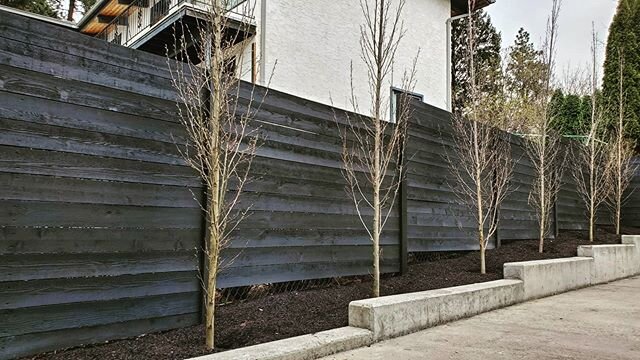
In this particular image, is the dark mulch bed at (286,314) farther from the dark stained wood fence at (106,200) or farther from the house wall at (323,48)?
the house wall at (323,48)

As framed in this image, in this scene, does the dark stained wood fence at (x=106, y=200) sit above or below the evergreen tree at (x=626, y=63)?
below

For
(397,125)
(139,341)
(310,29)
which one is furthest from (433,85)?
(139,341)

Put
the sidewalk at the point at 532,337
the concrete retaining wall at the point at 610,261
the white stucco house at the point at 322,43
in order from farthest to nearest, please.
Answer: the white stucco house at the point at 322,43 → the concrete retaining wall at the point at 610,261 → the sidewalk at the point at 532,337

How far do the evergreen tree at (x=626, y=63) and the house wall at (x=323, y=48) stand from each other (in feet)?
20.5

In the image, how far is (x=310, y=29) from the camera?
9719 millimetres

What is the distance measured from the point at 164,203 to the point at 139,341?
0.92 m

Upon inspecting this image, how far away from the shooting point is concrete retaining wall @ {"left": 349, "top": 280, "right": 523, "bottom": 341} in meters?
3.54

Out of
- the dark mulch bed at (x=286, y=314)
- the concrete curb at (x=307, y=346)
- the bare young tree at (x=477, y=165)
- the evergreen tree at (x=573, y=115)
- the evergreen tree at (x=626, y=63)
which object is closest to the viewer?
the concrete curb at (x=307, y=346)

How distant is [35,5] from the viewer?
20.5 m

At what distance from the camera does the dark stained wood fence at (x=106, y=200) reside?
8.46 feet

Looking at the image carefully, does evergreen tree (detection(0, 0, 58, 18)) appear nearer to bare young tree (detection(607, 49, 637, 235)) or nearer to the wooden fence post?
the wooden fence post

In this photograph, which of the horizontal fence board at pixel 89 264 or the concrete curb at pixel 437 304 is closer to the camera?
the horizontal fence board at pixel 89 264

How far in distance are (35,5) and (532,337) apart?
24.0m

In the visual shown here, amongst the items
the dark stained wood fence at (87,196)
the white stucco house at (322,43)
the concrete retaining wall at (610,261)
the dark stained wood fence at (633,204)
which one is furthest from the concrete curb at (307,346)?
the dark stained wood fence at (633,204)
